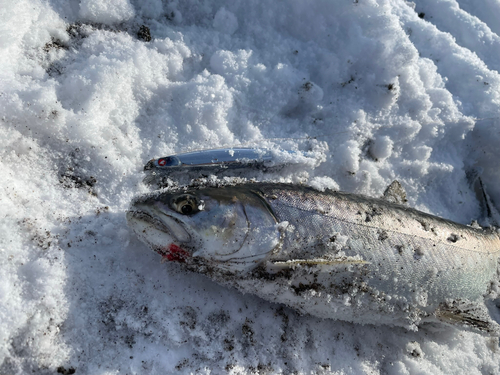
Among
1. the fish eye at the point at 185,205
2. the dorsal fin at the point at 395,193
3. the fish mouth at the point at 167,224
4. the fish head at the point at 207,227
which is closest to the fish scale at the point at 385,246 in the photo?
the fish head at the point at 207,227

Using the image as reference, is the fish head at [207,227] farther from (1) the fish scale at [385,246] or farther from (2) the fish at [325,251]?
(1) the fish scale at [385,246]

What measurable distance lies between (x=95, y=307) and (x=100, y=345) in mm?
312

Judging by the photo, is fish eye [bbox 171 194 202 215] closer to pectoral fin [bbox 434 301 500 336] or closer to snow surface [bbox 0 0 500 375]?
snow surface [bbox 0 0 500 375]

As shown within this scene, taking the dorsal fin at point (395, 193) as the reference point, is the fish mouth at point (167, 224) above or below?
below

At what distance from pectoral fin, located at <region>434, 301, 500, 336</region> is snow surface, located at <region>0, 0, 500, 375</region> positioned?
36 centimetres

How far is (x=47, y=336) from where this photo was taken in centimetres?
256

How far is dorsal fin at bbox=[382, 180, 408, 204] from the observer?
12.8 ft

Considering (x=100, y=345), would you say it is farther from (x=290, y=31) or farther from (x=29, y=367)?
(x=290, y=31)

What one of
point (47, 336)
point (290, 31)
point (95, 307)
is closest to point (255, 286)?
point (95, 307)

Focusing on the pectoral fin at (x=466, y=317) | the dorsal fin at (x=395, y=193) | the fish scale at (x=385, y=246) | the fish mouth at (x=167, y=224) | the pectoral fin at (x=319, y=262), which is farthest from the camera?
the dorsal fin at (x=395, y=193)

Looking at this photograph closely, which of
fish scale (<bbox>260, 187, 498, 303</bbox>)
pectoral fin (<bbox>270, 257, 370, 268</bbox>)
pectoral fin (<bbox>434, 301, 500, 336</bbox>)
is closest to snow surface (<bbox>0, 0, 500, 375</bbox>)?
pectoral fin (<bbox>434, 301, 500, 336</bbox>)

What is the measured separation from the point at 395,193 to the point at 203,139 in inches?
93.7

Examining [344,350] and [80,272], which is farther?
A: [344,350]

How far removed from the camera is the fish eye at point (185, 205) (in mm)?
2746
